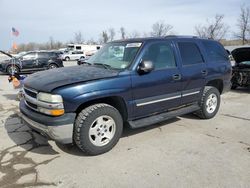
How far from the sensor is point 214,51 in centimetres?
614

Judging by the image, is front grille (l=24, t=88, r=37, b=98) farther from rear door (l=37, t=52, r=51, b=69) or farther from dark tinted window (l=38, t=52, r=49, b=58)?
dark tinted window (l=38, t=52, r=49, b=58)

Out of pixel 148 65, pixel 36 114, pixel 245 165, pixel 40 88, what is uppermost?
pixel 148 65

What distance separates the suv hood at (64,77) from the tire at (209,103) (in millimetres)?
2512

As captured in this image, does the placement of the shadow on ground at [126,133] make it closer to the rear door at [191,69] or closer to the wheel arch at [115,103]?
the wheel arch at [115,103]

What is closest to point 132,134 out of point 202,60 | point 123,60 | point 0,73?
point 123,60

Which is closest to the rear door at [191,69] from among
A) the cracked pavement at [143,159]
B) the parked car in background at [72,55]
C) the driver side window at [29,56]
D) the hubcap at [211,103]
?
the hubcap at [211,103]

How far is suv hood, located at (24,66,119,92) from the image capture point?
378cm

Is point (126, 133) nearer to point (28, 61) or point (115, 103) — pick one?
point (115, 103)

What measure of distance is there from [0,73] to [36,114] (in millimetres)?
16297

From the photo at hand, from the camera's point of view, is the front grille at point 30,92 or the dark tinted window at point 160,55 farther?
the dark tinted window at point 160,55

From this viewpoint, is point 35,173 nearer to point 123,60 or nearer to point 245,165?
point 123,60

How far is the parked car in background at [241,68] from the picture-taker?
9.60 metres

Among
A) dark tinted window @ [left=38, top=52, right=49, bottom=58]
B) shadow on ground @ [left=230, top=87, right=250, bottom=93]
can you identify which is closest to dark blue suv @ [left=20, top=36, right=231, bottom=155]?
shadow on ground @ [left=230, top=87, right=250, bottom=93]

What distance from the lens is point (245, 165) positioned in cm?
374
